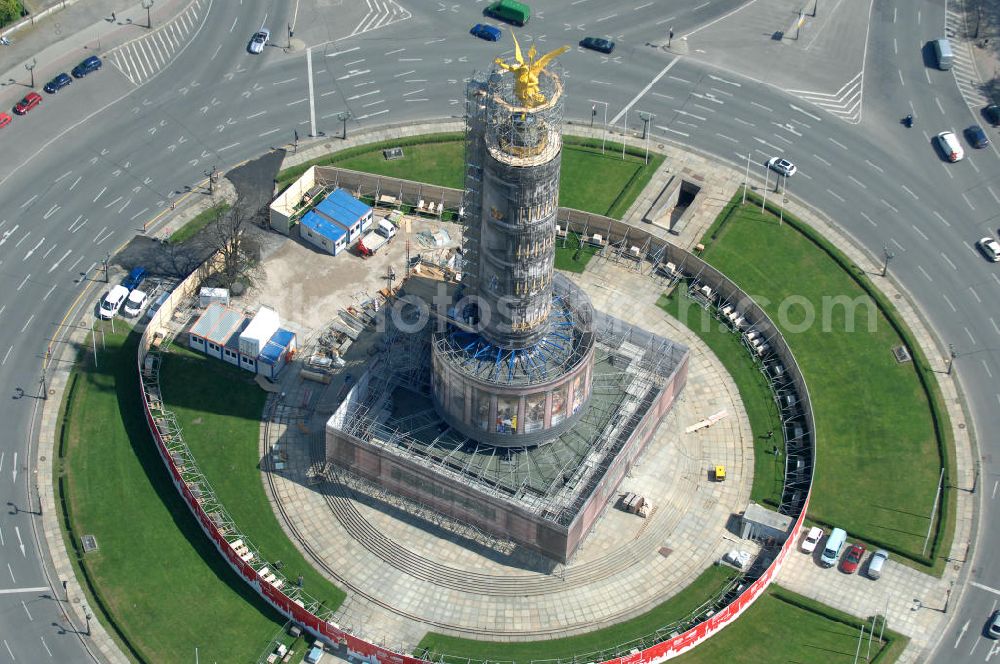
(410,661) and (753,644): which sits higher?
(753,644)

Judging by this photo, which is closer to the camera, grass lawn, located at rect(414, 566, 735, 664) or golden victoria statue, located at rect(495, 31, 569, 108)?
golden victoria statue, located at rect(495, 31, 569, 108)

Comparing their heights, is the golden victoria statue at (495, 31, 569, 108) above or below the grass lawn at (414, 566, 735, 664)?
above

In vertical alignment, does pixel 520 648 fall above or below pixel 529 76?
below

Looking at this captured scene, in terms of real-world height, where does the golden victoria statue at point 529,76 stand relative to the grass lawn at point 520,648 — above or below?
above

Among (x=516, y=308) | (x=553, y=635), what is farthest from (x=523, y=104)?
(x=553, y=635)

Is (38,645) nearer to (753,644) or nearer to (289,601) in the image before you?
(289,601)

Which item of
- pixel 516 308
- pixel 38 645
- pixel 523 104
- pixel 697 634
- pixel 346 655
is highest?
pixel 523 104

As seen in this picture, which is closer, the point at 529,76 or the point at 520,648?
the point at 529,76

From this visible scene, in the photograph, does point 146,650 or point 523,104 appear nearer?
point 523,104
